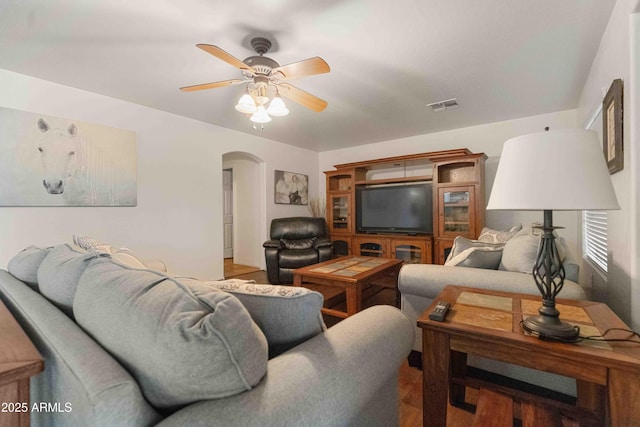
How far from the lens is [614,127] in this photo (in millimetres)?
1497

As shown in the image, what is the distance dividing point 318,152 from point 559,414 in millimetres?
5084

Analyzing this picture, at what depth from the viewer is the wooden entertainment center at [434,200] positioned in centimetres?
Result: 359

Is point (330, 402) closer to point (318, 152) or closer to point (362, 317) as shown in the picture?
point (362, 317)

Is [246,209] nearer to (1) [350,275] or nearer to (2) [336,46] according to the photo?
(1) [350,275]

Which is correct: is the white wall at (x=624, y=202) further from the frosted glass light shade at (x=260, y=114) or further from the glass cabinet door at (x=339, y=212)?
the glass cabinet door at (x=339, y=212)

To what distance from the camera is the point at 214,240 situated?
12.4 feet

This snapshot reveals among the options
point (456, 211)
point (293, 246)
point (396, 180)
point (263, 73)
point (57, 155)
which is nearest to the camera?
point (263, 73)

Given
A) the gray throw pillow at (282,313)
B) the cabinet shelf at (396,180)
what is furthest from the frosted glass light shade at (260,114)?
the cabinet shelf at (396,180)

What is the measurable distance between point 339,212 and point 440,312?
3822 millimetres

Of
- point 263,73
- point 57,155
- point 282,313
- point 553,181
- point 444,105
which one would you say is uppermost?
point 444,105

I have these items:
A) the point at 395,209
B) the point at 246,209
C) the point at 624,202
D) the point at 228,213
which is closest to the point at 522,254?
the point at 624,202

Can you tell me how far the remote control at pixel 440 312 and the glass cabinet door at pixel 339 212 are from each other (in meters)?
3.56

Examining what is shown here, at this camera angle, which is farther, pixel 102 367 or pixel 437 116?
pixel 437 116

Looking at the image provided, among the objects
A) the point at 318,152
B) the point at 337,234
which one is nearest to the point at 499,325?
the point at 337,234
